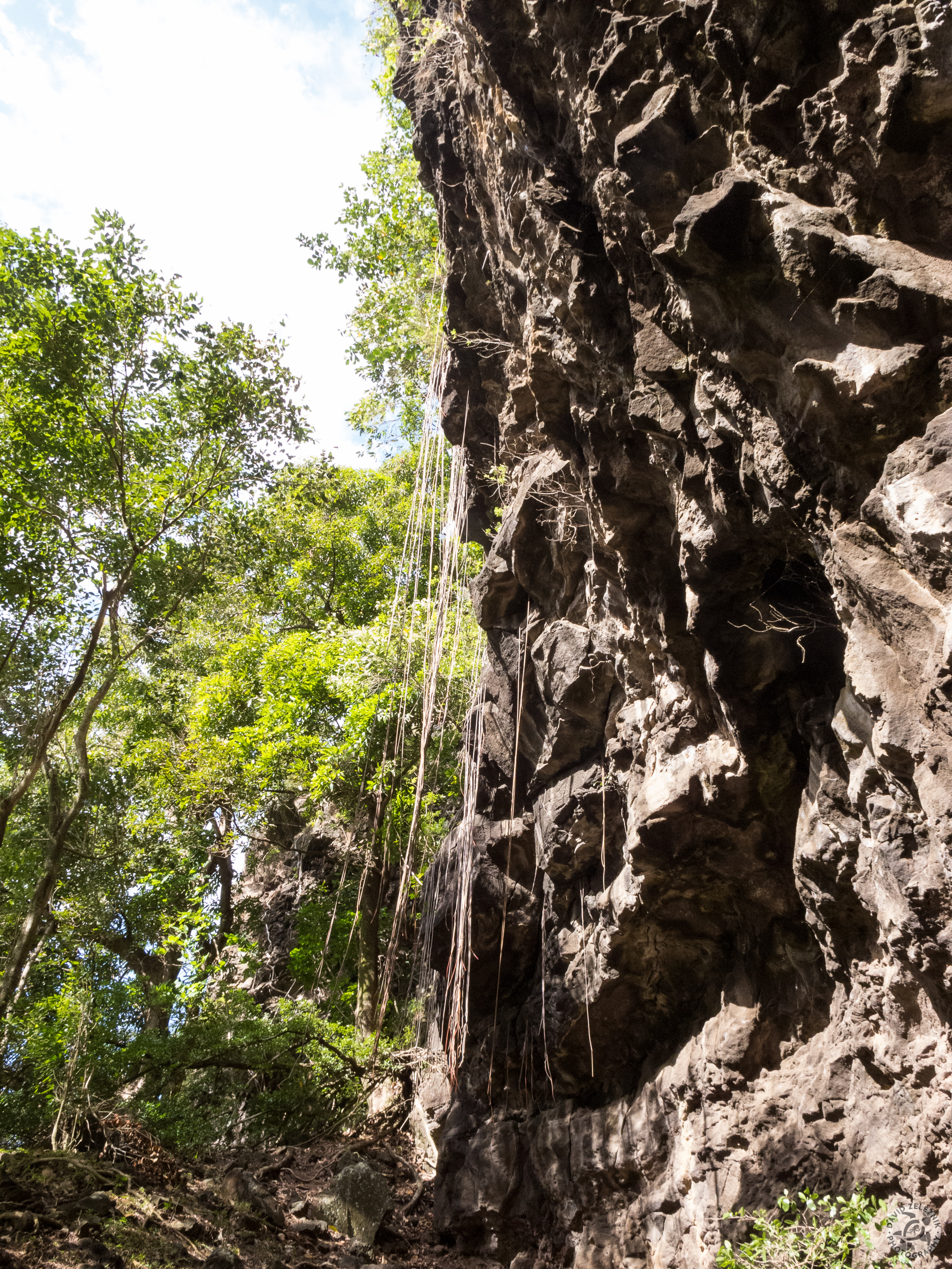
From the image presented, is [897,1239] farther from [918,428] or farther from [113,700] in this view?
[113,700]

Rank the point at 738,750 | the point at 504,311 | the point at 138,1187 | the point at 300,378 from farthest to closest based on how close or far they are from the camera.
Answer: the point at 300,378, the point at 504,311, the point at 138,1187, the point at 738,750

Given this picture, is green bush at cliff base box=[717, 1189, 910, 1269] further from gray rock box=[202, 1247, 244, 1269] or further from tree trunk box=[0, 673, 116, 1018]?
tree trunk box=[0, 673, 116, 1018]

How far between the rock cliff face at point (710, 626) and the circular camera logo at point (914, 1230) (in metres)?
0.10

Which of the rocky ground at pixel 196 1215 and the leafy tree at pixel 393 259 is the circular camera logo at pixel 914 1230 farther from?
the leafy tree at pixel 393 259

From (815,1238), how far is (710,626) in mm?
2794

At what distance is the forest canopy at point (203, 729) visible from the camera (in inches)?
277

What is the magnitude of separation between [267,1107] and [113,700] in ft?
27.2

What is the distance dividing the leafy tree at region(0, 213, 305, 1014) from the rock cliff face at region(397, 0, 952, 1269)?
428 centimetres

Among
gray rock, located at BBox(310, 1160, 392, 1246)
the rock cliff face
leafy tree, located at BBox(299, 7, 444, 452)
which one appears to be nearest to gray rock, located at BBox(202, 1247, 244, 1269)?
gray rock, located at BBox(310, 1160, 392, 1246)

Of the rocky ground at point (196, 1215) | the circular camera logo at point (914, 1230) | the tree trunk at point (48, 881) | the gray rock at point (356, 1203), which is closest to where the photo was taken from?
the circular camera logo at point (914, 1230)

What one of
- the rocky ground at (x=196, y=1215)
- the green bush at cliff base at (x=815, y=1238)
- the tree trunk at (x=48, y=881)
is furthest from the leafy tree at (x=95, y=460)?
the green bush at cliff base at (x=815, y=1238)

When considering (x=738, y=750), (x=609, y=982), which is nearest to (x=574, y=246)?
(x=738, y=750)

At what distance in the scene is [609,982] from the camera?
5109mm

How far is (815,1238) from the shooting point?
3.03m
